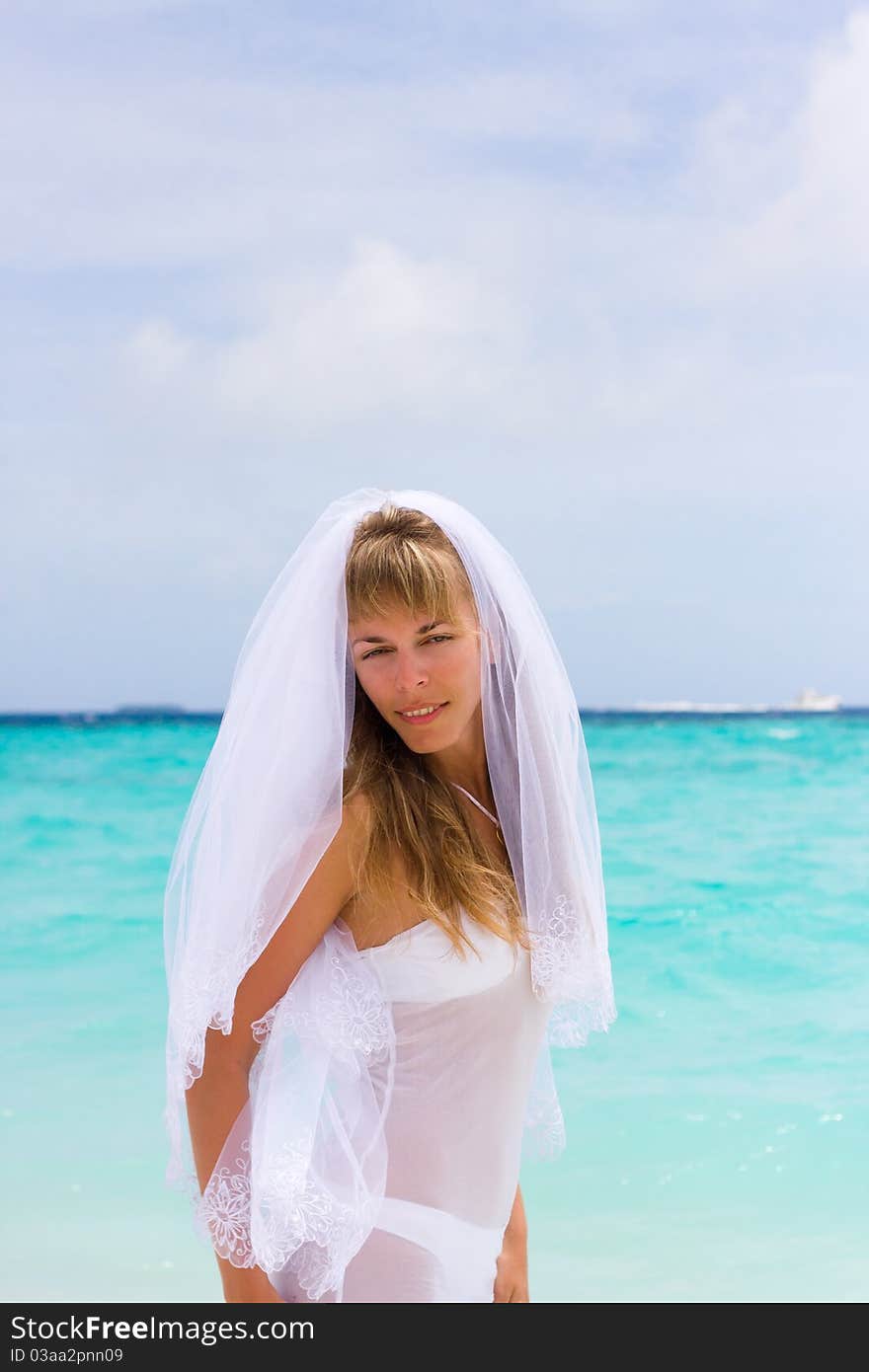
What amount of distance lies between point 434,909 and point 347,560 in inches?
21.7

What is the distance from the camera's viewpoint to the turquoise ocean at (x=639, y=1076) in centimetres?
484

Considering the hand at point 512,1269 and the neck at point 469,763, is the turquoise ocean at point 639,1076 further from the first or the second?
the neck at point 469,763

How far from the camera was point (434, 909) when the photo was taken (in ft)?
6.50

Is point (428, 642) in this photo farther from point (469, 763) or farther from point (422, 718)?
point (469, 763)

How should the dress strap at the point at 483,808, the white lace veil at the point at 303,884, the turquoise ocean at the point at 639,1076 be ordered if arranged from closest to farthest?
1. the white lace veil at the point at 303,884
2. the dress strap at the point at 483,808
3. the turquoise ocean at the point at 639,1076

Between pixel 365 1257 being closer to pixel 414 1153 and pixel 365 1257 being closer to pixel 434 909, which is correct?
pixel 414 1153

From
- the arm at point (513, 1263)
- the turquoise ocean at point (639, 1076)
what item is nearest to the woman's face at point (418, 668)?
the arm at point (513, 1263)

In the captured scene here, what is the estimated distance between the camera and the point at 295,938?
1.98m

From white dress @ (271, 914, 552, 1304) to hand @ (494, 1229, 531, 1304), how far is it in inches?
8.0

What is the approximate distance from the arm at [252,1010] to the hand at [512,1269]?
0.47 metres

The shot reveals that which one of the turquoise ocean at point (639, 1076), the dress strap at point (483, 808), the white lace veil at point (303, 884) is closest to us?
the white lace veil at point (303, 884)

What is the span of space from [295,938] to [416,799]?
0.96 feet

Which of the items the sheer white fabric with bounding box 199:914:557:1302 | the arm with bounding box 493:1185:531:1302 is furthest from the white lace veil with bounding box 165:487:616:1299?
the arm with bounding box 493:1185:531:1302

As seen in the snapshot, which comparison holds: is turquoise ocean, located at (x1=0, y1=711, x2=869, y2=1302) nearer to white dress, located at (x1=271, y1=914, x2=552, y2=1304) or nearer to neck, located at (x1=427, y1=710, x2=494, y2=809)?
white dress, located at (x1=271, y1=914, x2=552, y2=1304)
